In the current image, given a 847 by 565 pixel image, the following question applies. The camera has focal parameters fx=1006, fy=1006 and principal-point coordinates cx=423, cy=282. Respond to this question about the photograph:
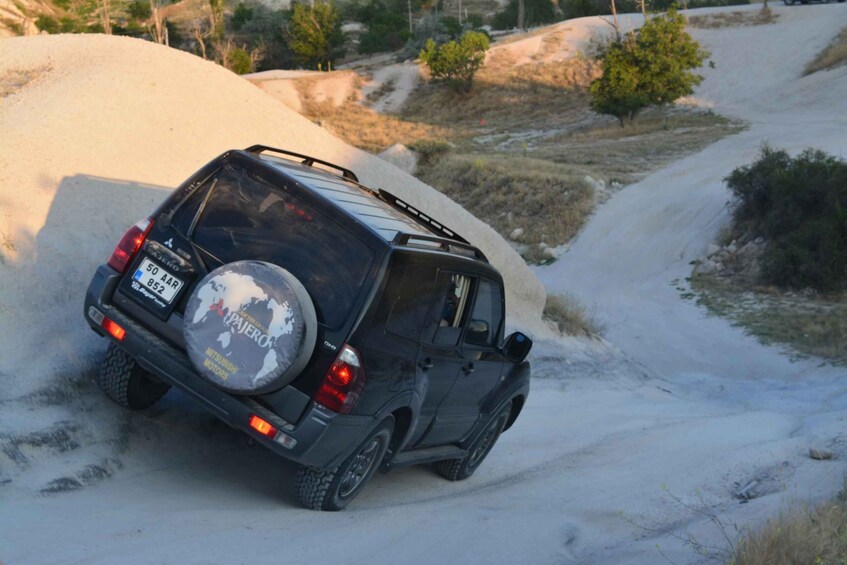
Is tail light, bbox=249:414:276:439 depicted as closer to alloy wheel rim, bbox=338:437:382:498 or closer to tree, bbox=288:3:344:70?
alloy wheel rim, bbox=338:437:382:498

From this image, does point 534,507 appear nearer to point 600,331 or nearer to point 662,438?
point 662,438

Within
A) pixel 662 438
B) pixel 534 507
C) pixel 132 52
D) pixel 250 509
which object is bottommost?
pixel 662 438

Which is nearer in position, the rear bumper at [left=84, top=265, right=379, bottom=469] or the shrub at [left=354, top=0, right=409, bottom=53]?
the rear bumper at [left=84, top=265, right=379, bottom=469]

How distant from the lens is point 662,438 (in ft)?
35.0

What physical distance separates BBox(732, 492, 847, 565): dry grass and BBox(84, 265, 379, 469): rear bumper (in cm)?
228

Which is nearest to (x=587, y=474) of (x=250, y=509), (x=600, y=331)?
(x=250, y=509)

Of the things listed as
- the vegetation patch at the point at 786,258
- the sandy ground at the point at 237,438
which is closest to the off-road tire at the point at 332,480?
the sandy ground at the point at 237,438

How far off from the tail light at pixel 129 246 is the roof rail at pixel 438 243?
1.63m

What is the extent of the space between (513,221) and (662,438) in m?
21.2

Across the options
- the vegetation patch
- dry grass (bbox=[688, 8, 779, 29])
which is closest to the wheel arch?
the vegetation patch

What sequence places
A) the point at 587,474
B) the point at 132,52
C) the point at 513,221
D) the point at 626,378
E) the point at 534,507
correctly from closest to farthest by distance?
1. the point at 534,507
2. the point at 587,474
3. the point at 132,52
4. the point at 626,378
5. the point at 513,221

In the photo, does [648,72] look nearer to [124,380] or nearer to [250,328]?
[124,380]

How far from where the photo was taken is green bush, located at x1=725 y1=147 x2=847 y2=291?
879 inches

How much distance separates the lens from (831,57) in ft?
175
